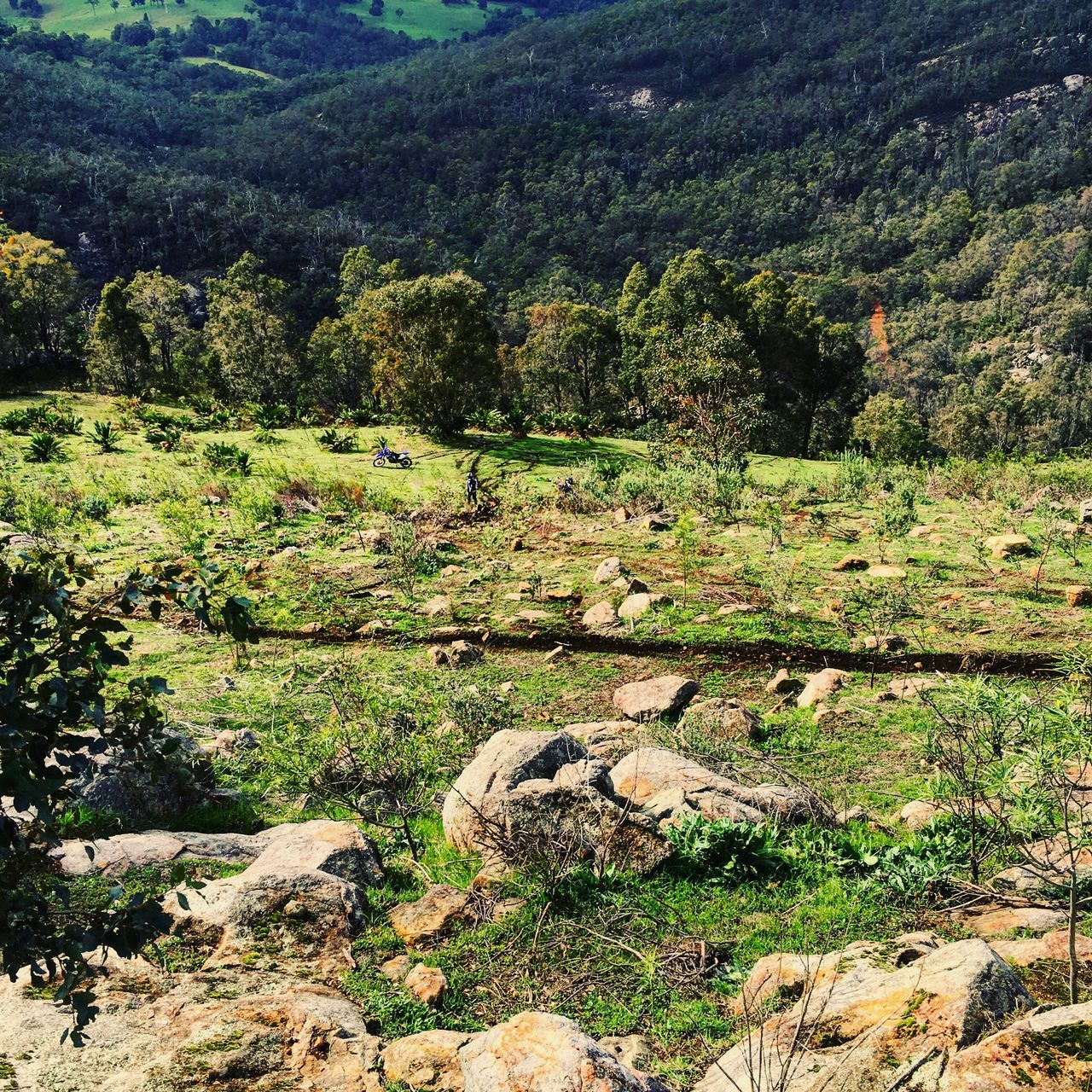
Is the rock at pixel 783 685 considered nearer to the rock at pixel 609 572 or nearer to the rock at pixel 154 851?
the rock at pixel 609 572

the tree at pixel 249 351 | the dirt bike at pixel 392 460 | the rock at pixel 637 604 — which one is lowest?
the rock at pixel 637 604

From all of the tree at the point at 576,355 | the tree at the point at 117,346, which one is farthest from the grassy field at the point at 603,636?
the tree at the point at 576,355

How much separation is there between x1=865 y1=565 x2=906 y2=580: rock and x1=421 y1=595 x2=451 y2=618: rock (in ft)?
18.4

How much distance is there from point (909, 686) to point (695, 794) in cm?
321

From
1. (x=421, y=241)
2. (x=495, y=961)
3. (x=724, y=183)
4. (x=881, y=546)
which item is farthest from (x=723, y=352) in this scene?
(x=724, y=183)

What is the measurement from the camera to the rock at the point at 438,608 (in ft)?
33.3

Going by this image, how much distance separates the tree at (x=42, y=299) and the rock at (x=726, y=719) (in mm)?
36306

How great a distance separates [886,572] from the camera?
10781 millimetres

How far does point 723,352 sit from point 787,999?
1842cm

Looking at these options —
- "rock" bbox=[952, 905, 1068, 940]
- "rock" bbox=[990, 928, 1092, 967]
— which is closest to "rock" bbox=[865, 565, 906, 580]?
"rock" bbox=[952, 905, 1068, 940]

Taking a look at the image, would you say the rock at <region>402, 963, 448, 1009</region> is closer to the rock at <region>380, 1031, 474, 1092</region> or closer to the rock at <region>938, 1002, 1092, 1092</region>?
the rock at <region>380, 1031, 474, 1092</region>

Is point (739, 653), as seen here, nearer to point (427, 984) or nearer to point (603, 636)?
point (603, 636)

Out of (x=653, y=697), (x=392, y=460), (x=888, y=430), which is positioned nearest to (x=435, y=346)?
(x=392, y=460)

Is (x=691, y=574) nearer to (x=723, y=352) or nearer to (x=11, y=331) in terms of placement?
(x=723, y=352)
